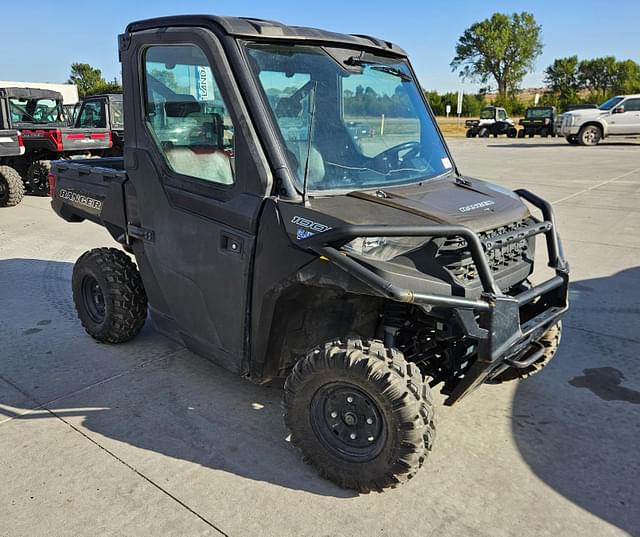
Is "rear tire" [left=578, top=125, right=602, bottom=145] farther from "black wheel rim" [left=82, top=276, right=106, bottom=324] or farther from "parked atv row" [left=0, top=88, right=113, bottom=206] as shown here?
"black wheel rim" [left=82, top=276, right=106, bottom=324]

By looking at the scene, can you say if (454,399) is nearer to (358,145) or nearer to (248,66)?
(358,145)

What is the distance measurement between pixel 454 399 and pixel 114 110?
42.4 feet

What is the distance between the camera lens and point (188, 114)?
3.23m

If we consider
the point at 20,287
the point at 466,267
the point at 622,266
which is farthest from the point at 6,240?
the point at 622,266

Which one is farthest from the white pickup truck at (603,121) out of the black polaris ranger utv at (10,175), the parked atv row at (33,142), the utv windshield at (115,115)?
the black polaris ranger utv at (10,175)

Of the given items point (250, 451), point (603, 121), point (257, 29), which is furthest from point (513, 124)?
point (250, 451)

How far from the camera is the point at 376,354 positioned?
263 cm

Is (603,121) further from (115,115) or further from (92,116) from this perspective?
(92,116)

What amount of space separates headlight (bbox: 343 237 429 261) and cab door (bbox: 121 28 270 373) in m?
0.55

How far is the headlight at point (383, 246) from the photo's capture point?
260 centimetres

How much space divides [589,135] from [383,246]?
2511 centimetres

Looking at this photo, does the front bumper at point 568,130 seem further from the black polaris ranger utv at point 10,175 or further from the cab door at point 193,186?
the cab door at point 193,186

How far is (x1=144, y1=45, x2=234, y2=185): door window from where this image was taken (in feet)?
9.86

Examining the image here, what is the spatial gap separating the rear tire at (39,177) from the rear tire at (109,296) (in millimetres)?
8230
